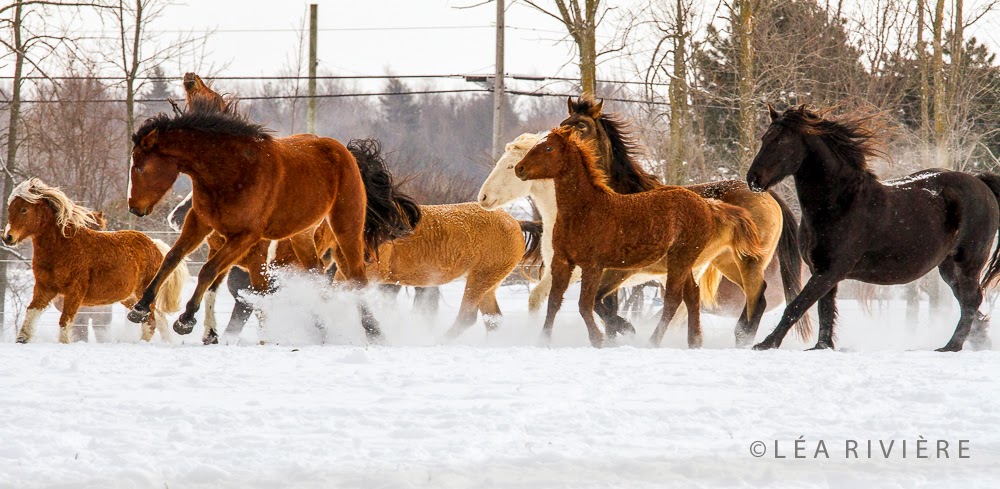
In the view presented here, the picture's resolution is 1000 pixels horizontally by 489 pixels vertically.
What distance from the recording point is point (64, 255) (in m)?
8.70

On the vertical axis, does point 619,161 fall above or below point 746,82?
below

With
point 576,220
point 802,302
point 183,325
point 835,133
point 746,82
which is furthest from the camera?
point 746,82

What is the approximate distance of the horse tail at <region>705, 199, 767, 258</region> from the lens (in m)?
8.41

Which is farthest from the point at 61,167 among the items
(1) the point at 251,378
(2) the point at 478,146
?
(2) the point at 478,146

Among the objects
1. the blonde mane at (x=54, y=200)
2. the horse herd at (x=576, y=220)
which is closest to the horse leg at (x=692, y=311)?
the horse herd at (x=576, y=220)

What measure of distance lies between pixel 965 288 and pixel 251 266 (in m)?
5.85

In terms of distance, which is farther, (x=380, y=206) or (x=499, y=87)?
(x=499, y=87)

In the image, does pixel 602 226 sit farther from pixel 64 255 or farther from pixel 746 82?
pixel 746 82

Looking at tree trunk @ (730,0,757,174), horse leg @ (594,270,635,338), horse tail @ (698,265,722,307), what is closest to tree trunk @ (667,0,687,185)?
tree trunk @ (730,0,757,174)

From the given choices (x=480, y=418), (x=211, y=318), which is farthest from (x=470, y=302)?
(x=480, y=418)

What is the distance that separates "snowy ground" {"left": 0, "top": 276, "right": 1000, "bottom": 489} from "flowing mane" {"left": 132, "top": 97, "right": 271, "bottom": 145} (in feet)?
5.31

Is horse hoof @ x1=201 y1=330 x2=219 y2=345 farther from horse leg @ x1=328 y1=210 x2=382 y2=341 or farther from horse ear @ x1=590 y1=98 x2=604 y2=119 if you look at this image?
horse ear @ x1=590 y1=98 x2=604 y2=119

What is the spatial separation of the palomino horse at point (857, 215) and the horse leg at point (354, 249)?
3.04 m

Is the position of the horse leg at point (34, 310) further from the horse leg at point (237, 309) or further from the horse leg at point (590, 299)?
the horse leg at point (590, 299)
